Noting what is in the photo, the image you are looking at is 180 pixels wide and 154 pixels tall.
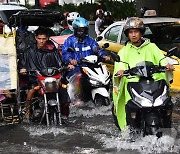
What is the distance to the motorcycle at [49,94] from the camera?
8312 mm

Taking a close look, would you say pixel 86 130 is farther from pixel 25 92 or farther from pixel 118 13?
Result: pixel 118 13

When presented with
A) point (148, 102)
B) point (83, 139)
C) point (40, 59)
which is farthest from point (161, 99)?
point (40, 59)

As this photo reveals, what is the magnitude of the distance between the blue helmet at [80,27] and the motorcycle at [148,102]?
346cm

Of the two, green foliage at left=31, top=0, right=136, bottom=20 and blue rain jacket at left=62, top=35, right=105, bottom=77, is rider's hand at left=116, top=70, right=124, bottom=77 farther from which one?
green foliage at left=31, top=0, right=136, bottom=20

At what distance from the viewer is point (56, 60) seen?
9.12 m

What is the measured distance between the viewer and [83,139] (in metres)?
8.05

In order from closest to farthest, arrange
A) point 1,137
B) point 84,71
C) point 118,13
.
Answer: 1. point 1,137
2. point 84,71
3. point 118,13

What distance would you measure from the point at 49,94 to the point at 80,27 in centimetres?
231

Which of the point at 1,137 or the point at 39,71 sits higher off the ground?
the point at 39,71

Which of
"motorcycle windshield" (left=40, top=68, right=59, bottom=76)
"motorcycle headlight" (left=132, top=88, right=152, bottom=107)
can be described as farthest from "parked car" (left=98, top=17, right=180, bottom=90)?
"motorcycle headlight" (left=132, top=88, right=152, bottom=107)

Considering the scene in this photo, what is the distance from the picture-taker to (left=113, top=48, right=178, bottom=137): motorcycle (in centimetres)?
675

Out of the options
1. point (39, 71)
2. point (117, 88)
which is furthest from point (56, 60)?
point (117, 88)

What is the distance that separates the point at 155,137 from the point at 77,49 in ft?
13.4

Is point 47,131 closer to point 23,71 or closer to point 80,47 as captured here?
point 23,71
